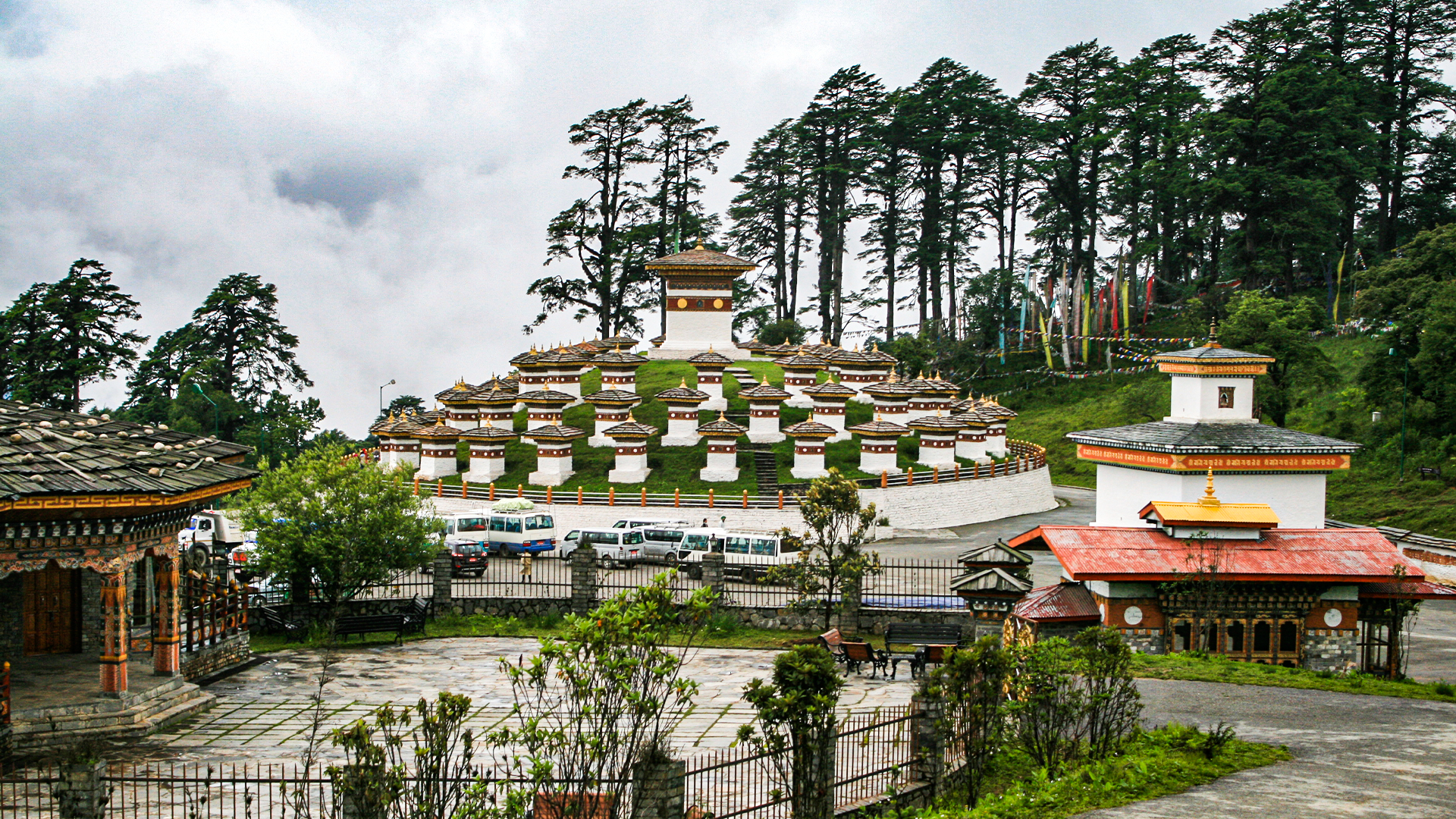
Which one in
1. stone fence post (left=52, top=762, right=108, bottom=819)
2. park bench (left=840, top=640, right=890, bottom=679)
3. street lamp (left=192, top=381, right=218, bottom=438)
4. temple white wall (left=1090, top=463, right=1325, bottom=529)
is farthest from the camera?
street lamp (left=192, top=381, right=218, bottom=438)

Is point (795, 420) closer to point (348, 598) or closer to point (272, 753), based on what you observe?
point (348, 598)

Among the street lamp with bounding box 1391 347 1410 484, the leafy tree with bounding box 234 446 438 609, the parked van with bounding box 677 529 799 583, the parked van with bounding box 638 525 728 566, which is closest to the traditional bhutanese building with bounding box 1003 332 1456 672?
the parked van with bounding box 677 529 799 583

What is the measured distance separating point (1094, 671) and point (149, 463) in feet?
46.7

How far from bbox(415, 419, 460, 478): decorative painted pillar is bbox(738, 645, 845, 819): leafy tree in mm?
31915

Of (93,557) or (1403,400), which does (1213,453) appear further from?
(93,557)

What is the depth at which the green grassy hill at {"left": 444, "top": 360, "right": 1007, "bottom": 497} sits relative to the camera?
41531mm

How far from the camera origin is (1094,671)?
48.6 feet

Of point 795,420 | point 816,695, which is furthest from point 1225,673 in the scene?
point 795,420

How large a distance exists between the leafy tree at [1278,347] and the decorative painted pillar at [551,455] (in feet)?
74.4

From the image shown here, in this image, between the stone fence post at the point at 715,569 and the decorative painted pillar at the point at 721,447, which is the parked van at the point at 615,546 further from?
the decorative painted pillar at the point at 721,447

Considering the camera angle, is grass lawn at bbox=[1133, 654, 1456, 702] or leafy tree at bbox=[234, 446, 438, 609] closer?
grass lawn at bbox=[1133, 654, 1456, 702]

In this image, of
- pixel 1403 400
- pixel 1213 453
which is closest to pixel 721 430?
pixel 1213 453

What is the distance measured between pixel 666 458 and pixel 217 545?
668 inches

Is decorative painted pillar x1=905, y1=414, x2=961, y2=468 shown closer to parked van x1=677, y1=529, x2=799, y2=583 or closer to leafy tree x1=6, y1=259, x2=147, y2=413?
parked van x1=677, y1=529, x2=799, y2=583
